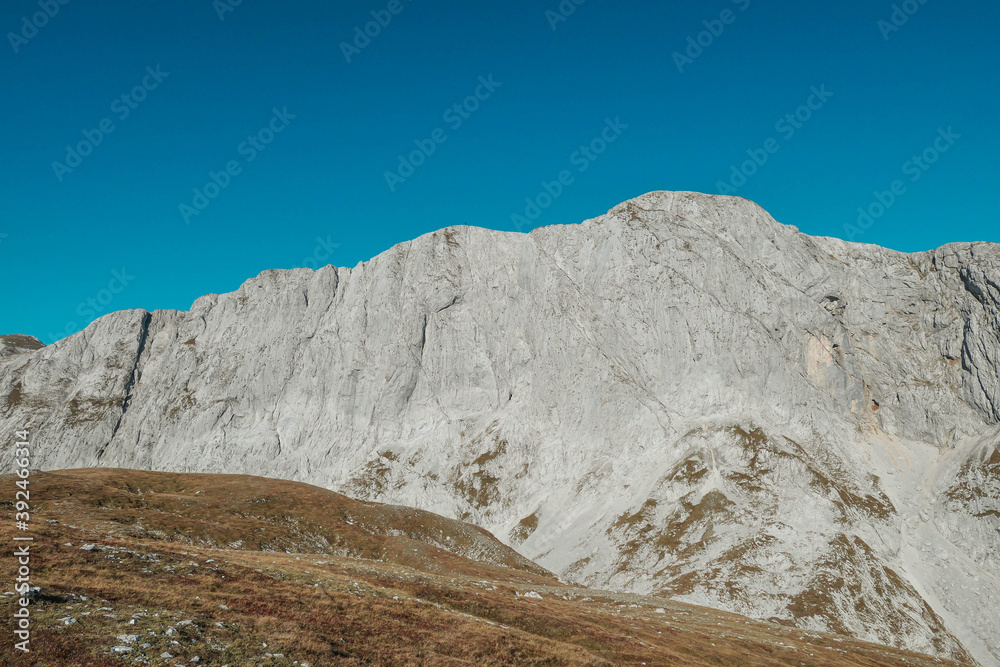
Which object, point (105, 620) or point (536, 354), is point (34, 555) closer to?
point (105, 620)

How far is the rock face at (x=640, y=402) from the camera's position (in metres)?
109

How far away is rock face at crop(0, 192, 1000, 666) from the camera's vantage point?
4284 inches

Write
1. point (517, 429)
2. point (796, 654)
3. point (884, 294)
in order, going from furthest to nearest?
point (884, 294) < point (517, 429) < point (796, 654)

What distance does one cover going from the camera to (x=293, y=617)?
82.8ft

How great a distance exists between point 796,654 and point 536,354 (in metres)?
119

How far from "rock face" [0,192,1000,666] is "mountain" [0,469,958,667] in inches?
1730

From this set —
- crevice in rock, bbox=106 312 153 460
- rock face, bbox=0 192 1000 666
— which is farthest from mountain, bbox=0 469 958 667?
crevice in rock, bbox=106 312 153 460

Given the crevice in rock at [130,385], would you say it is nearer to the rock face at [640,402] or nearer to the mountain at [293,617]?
the rock face at [640,402]

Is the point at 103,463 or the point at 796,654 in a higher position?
the point at 103,463

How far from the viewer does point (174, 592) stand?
25.0 m

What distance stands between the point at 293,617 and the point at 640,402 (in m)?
129

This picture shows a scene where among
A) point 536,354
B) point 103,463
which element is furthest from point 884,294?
point 103,463

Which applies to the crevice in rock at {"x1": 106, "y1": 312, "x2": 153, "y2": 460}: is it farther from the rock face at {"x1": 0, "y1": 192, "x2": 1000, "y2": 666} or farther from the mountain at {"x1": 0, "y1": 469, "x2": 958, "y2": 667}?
the mountain at {"x1": 0, "y1": 469, "x2": 958, "y2": 667}

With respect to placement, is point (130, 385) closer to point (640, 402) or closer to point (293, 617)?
point (640, 402)
